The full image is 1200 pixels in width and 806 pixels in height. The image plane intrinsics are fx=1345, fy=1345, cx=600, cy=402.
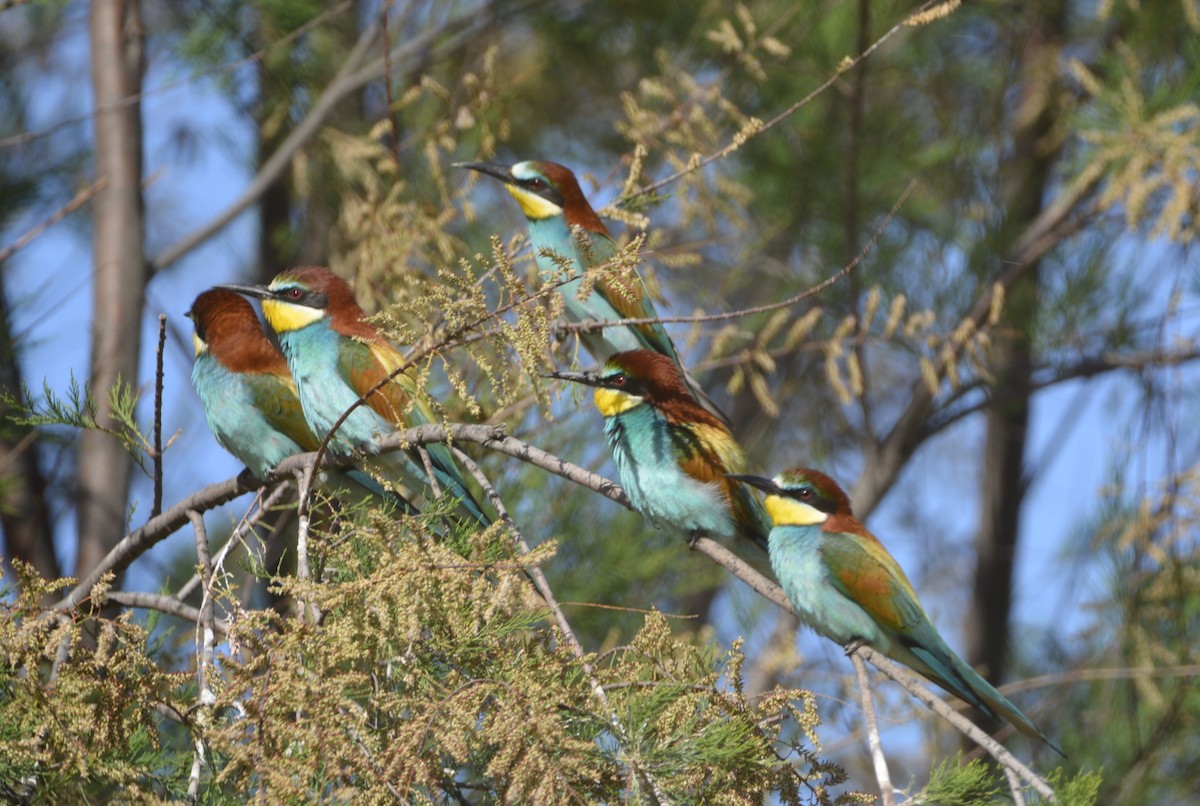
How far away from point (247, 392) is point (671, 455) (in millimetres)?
975

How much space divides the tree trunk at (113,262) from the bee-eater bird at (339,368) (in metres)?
0.75

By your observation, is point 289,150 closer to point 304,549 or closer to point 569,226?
point 569,226

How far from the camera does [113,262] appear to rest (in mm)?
3842

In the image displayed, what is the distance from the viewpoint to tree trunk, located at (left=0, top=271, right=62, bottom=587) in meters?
3.75

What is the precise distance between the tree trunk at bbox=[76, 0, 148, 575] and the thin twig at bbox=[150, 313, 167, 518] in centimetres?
131

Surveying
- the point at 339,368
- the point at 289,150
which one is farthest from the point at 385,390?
the point at 289,150

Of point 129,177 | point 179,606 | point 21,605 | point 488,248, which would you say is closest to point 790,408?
point 488,248

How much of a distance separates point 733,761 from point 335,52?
4.10 meters

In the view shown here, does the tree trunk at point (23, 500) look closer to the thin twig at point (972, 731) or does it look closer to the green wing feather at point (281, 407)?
the green wing feather at point (281, 407)

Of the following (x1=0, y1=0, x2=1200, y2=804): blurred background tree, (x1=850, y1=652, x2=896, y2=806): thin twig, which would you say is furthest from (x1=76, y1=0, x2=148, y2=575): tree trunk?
(x1=850, y1=652, x2=896, y2=806): thin twig

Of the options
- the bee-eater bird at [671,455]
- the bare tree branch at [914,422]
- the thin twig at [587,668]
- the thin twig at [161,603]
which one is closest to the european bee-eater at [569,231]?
the bee-eater bird at [671,455]

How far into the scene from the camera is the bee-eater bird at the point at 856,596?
283cm

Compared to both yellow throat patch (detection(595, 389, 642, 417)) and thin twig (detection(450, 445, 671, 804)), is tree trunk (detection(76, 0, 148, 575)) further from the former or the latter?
thin twig (detection(450, 445, 671, 804))

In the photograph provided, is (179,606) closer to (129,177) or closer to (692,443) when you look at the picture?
(692,443)
